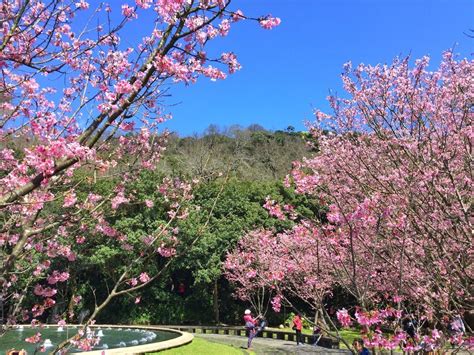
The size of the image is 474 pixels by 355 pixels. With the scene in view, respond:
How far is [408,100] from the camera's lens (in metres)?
6.02

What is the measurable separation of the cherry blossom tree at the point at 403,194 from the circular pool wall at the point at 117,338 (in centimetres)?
633

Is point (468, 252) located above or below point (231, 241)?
below

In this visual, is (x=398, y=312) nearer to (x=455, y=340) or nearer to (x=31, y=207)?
(x=455, y=340)

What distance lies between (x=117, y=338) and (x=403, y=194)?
1265cm

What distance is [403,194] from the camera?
4.70 meters

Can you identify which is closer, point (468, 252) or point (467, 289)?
point (467, 289)

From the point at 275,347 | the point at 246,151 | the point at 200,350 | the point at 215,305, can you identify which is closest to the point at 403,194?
the point at 200,350

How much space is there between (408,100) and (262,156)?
126 ft

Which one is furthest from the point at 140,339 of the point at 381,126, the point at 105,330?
the point at 381,126

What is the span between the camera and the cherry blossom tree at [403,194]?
4.12 metres

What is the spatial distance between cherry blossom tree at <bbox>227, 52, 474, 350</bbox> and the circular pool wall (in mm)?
6327

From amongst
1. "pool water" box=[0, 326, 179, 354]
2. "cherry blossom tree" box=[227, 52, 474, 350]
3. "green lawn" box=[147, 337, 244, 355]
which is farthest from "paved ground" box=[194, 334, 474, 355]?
"cherry blossom tree" box=[227, 52, 474, 350]

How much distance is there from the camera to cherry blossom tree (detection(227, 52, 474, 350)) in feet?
13.5

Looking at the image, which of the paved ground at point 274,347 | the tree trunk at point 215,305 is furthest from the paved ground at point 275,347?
the tree trunk at point 215,305
